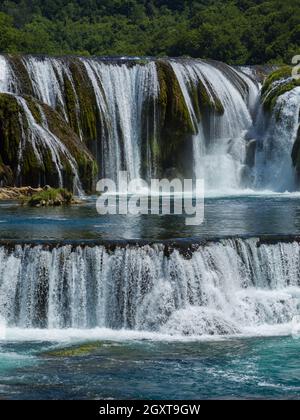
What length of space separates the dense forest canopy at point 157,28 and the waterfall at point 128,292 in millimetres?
46576

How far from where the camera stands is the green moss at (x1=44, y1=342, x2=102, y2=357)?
789 inches

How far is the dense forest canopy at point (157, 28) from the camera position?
75.4 metres

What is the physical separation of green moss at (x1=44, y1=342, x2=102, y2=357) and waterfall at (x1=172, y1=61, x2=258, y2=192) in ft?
89.4

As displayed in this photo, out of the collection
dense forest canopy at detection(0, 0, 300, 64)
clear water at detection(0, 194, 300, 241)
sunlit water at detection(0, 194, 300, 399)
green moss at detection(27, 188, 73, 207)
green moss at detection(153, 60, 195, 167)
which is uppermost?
dense forest canopy at detection(0, 0, 300, 64)

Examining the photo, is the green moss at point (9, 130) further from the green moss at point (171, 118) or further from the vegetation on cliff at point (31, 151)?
the green moss at point (171, 118)

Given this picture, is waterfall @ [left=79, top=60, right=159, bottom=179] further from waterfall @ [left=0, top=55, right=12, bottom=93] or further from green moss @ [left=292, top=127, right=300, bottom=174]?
green moss @ [left=292, top=127, right=300, bottom=174]

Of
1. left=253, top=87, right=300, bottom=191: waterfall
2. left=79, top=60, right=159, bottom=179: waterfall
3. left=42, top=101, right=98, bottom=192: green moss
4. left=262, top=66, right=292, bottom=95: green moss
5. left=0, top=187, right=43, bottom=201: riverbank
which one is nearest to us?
left=0, top=187, right=43, bottom=201: riverbank

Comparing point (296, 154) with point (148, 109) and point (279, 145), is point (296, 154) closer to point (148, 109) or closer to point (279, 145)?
point (279, 145)

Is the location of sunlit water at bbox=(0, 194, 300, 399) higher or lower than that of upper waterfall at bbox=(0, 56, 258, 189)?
lower

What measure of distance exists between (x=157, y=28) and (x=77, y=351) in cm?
7655

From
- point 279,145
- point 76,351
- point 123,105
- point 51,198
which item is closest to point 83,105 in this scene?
point 123,105

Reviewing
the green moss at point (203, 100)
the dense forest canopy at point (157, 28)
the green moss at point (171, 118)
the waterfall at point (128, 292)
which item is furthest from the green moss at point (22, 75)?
the dense forest canopy at point (157, 28)

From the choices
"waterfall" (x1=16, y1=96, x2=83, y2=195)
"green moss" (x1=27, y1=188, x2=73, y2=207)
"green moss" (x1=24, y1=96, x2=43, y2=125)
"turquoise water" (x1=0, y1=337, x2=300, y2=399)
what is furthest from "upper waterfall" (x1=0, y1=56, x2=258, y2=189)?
"turquoise water" (x1=0, y1=337, x2=300, y2=399)
